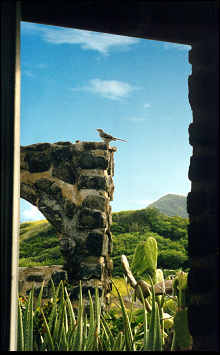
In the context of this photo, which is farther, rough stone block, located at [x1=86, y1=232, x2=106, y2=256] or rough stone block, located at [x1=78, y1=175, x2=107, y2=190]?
rough stone block, located at [x1=78, y1=175, x2=107, y2=190]

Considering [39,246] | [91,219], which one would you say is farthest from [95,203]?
[39,246]

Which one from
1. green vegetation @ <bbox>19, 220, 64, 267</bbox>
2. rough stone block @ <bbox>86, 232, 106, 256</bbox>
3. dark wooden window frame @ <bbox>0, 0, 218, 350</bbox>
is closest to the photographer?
dark wooden window frame @ <bbox>0, 0, 218, 350</bbox>

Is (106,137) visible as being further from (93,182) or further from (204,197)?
(204,197)

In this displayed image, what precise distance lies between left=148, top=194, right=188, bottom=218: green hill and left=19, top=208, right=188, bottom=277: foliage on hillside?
3203 millimetres

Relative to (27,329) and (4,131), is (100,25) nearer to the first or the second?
(4,131)

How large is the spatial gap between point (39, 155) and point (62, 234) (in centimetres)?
98

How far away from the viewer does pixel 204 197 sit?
1315 millimetres

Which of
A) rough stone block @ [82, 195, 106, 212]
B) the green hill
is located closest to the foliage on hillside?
the green hill

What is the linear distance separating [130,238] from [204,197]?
25.5ft

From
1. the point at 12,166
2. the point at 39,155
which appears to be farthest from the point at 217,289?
the point at 39,155

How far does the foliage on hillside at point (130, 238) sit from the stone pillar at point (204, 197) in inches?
273

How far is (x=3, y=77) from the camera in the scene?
1.06m

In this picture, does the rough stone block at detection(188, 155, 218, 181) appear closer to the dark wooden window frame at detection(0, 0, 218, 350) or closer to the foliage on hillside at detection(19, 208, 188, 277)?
the dark wooden window frame at detection(0, 0, 218, 350)

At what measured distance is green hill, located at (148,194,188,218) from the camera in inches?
509
